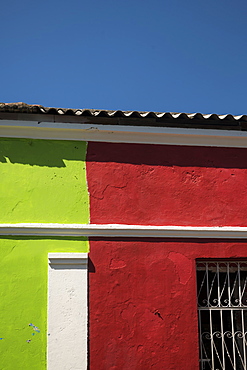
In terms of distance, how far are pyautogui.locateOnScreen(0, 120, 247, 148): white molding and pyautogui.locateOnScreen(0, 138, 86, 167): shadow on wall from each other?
7cm

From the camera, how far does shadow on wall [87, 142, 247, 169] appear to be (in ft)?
17.8

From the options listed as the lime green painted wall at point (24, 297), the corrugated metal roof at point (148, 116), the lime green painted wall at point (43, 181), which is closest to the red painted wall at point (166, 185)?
the lime green painted wall at point (43, 181)

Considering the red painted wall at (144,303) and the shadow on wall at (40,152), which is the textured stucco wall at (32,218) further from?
the red painted wall at (144,303)

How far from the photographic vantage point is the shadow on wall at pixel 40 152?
523 cm

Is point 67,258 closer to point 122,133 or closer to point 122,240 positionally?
point 122,240

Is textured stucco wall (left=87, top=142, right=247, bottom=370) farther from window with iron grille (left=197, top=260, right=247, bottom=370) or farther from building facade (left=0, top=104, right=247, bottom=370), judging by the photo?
window with iron grille (left=197, top=260, right=247, bottom=370)

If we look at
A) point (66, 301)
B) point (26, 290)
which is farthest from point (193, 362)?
point (26, 290)

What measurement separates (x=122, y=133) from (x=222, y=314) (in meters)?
2.30

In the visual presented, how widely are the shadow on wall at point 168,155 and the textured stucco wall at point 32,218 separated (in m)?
0.25

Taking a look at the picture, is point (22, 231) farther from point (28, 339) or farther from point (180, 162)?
point (180, 162)

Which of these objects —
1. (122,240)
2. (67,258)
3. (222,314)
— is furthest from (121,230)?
(222,314)

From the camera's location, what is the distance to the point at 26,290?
4.89m

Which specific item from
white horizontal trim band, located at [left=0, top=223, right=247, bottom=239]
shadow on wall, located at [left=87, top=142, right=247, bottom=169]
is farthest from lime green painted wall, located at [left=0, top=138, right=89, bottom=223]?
shadow on wall, located at [left=87, top=142, right=247, bottom=169]

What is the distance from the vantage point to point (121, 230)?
17.0 ft
